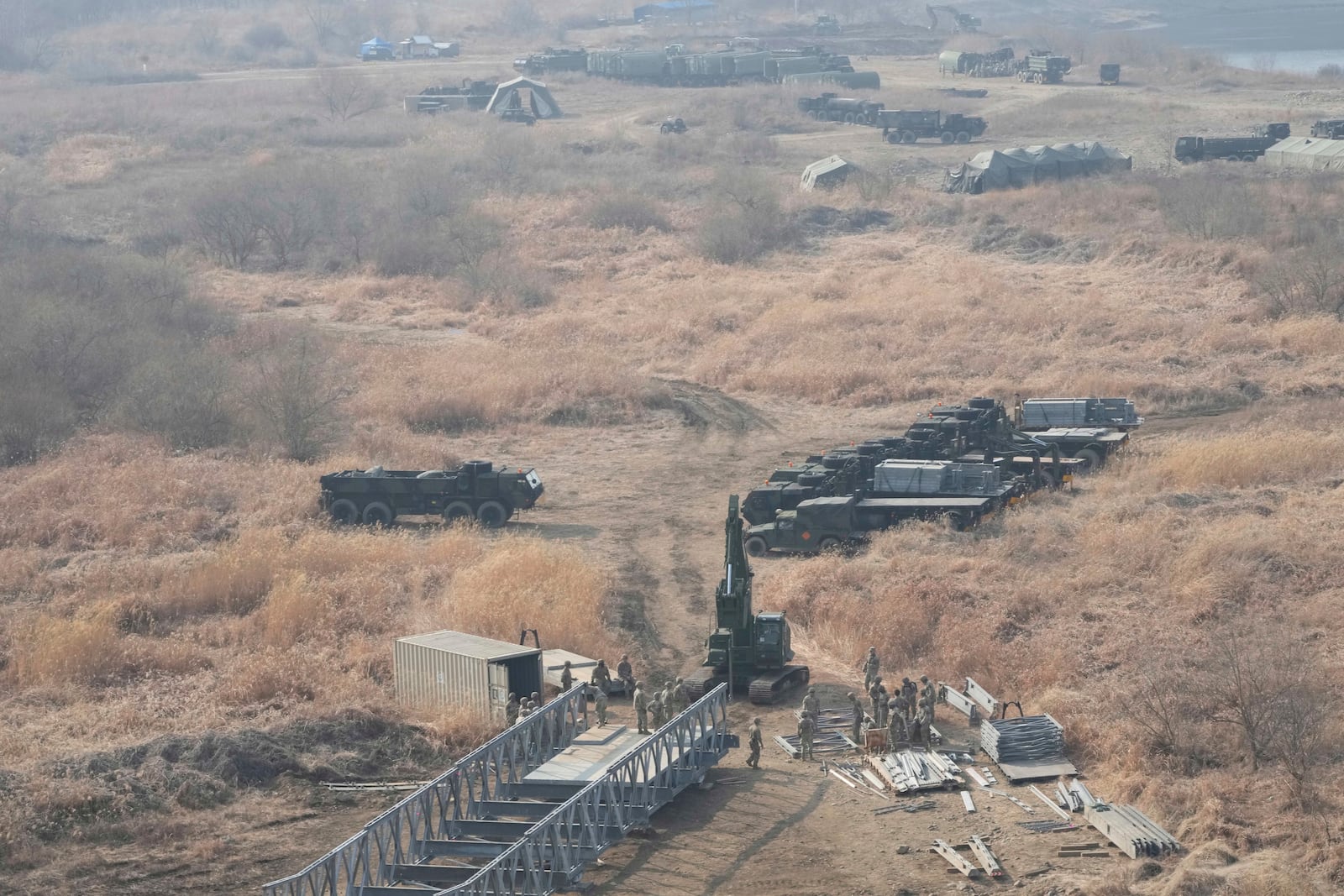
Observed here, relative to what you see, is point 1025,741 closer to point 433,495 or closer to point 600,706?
point 600,706

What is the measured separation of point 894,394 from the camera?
124 ft

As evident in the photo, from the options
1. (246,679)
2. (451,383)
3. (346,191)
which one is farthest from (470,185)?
(246,679)

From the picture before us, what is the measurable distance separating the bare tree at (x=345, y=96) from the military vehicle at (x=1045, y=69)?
38.9 meters

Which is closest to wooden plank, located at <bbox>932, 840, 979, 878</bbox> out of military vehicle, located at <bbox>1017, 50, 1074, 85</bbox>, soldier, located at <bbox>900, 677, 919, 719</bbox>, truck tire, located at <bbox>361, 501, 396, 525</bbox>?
soldier, located at <bbox>900, 677, 919, 719</bbox>

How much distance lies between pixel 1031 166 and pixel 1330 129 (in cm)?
1325

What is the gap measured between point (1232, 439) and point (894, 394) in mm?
9007

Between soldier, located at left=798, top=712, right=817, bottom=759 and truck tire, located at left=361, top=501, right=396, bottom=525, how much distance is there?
12482 mm

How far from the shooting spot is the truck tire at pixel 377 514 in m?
29.3

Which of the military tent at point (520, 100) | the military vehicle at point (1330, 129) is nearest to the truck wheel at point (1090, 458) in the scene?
the military vehicle at point (1330, 129)

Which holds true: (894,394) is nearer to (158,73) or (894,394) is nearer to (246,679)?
(246,679)

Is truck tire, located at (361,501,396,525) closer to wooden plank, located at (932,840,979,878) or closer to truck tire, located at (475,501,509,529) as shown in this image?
truck tire, located at (475,501,509,529)

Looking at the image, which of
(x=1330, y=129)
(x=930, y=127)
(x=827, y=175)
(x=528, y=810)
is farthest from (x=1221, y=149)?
(x=528, y=810)

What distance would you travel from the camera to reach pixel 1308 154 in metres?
60.4

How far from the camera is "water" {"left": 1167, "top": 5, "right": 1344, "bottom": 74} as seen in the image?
12988 centimetres
